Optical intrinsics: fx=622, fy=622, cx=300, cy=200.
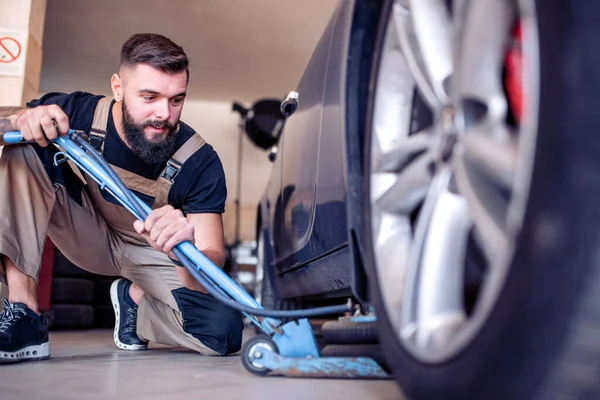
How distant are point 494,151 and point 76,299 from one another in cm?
367

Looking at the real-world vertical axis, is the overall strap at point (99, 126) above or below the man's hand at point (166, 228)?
above

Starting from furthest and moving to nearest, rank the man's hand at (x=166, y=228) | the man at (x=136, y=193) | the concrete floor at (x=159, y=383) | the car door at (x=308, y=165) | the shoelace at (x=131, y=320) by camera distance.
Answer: the shoelace at (x=131, y=320)
the man at (x=136, y=193)
the man's hand at (x=166, y=228)
the car door at (x=308, y=165)
the concrete floor at (x=159, y=383)

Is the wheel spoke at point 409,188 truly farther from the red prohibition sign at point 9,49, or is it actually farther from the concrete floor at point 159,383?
the red prohibition sign at point 9,49

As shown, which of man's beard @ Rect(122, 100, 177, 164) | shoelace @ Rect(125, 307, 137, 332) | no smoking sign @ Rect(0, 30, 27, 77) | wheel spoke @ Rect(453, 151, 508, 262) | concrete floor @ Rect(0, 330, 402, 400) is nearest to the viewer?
wheel spoke @ Rect(453, 151, 508, 262)

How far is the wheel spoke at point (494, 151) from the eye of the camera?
2.01 feet

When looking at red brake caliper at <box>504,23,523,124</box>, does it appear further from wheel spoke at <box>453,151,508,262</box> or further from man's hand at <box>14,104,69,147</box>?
man's hand at <box>14,104,69,147</box>

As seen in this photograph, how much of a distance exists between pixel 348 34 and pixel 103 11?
4002 millimetres

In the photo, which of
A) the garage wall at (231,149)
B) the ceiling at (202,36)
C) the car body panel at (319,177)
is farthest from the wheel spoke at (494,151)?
the garage wall at (231,149)

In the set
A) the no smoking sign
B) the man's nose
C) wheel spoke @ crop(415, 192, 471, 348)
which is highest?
the no smoking sign

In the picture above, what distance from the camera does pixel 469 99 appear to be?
689 millimetres

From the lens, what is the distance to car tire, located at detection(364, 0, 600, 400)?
0.49 meters

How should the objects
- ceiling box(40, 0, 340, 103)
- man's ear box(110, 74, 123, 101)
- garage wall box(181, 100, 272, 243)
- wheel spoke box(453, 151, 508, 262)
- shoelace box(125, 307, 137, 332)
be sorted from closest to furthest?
wheel spoke box(453, 151, 508, 262) < man's ear box(110, 74, 123, 101) < shoelace box(125, 307, 137, 332) < ceiling box(40, 0, 340, 103) < garage wall box(181, 100, 272, 243)

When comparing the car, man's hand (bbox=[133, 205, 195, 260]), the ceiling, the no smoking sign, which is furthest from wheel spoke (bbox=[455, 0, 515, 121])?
the ceiling

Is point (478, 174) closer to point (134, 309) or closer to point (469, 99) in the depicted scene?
point (469, 99)
